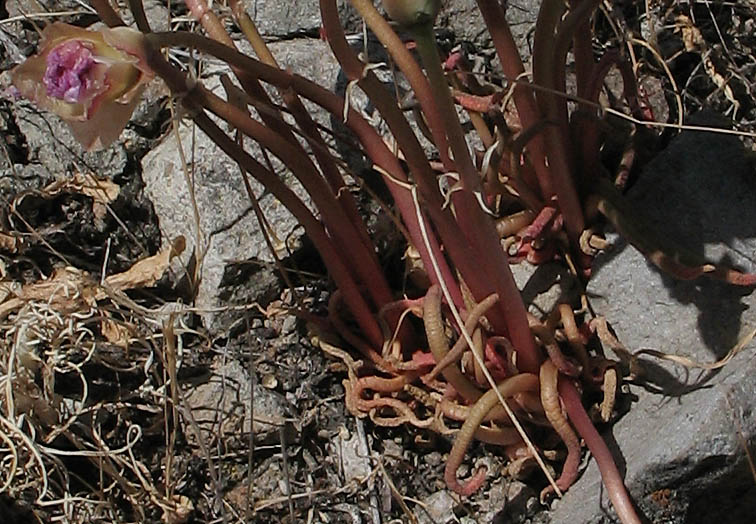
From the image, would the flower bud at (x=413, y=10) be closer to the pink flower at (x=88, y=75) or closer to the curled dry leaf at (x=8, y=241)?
the pink flower at (x=88, y=75)

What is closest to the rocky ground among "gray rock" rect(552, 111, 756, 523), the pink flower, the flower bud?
"gray rock" rect(552, 111, 756, 523)

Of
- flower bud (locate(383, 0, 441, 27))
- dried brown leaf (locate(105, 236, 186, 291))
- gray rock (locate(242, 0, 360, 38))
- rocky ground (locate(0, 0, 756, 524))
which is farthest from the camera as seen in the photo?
gray rock (locate(242, 0, 360, 38))

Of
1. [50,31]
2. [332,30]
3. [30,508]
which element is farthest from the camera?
[30,508]

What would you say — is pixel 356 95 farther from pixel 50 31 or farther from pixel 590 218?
pixel 50 31

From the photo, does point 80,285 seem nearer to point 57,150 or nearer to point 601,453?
point 57,150

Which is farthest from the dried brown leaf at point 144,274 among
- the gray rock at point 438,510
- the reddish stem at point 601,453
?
the reddish stem at point 601,453

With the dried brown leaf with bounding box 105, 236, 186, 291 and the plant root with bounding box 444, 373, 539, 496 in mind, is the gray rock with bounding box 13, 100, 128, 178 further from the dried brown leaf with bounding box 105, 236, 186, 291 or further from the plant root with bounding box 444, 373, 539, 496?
the plant root with bounding box 444, 373, 539, 496

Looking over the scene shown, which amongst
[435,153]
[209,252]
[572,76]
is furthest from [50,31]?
[572,76]
